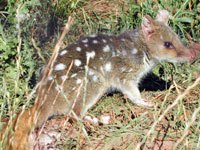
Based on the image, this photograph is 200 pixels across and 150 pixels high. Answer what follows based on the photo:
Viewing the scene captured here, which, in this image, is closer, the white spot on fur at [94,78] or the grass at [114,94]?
the grass at [114,94]

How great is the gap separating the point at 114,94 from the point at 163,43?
25.5 inches

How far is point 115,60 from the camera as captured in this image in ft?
17.2

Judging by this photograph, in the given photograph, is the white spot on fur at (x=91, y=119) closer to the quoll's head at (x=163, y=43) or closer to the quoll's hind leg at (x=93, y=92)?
the quoll's hind leg at (x=93, y=92)

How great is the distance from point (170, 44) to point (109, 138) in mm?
1121

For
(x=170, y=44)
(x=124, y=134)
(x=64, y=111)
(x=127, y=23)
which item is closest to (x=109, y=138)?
(x=124, y=134)

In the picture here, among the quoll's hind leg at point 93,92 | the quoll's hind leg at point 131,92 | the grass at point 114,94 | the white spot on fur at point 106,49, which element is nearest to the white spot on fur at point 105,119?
the grass at point 114,94

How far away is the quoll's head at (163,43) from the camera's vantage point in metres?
5.32

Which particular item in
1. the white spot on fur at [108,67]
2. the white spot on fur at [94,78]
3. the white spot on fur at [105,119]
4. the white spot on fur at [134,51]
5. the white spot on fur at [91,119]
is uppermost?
the white spot on fur at [134,51]

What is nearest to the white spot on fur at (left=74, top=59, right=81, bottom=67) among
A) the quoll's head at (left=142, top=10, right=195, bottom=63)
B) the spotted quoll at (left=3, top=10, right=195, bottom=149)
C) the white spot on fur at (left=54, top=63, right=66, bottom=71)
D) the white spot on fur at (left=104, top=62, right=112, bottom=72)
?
Answer: the spotted quoll at (left=3, top=10, right=195, bottom=149)

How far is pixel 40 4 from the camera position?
247 inches

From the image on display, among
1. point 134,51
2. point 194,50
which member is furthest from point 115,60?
point 194,50

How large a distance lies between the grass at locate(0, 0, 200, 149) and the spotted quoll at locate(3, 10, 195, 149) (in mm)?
200

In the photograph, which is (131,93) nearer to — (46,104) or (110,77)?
(110,77)

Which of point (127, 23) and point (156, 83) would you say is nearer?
point (156, 83)
